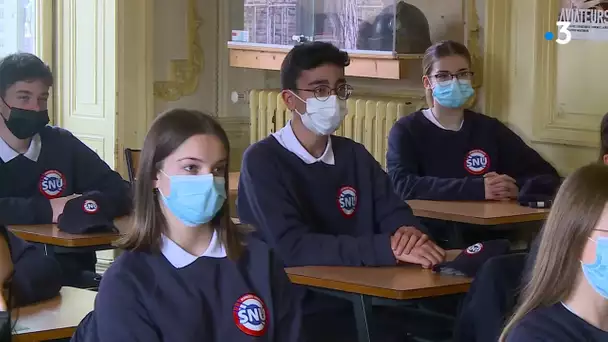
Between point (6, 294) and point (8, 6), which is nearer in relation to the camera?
point (6, 294)

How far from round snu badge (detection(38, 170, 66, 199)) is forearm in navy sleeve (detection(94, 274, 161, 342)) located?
201 centimetres

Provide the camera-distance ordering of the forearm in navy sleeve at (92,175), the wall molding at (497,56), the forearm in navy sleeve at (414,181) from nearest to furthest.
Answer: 1. the forearm in navy sleeve at (92,175)
2. the forearm in navy sleeve at (414,181)
3. the wall molding at (497,56)

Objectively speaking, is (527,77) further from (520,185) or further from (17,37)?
(17,37)

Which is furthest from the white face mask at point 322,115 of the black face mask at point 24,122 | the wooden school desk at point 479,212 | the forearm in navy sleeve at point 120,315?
the forearm in navy sleeve at point 120,315

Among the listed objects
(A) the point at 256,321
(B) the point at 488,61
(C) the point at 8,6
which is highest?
(C) the point at 8,6

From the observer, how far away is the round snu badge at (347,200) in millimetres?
3641

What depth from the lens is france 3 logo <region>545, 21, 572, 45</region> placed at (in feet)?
17.2

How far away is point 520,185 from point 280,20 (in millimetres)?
2392

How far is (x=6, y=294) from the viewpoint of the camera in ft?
7.31

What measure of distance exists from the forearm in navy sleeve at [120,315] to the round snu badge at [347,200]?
1497 millimetres

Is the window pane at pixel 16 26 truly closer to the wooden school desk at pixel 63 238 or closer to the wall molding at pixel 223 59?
the wall molding at pixel 223 59

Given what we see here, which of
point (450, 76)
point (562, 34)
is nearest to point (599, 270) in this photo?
point (450, 76)

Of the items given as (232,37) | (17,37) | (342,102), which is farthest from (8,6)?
(342,102)

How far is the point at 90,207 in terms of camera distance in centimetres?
389
